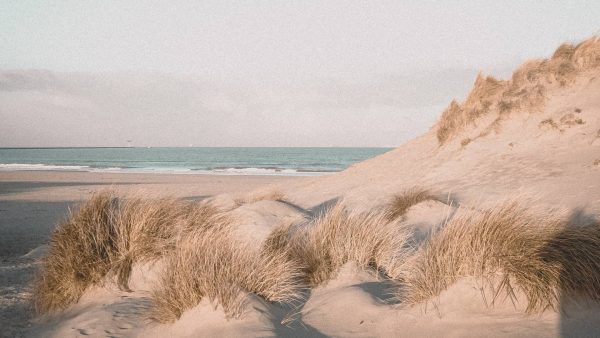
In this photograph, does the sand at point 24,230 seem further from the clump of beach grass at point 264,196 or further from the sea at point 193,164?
the sea at point 193,164

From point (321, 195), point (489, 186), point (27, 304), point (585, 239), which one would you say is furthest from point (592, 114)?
point (27, 304)

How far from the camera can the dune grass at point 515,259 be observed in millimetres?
4117

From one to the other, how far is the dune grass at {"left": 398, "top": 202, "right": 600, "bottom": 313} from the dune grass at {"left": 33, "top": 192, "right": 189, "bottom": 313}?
11.0ft

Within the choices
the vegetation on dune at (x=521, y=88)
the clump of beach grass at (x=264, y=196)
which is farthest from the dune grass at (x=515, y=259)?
the clump of beach grass at (x=264, y=196)

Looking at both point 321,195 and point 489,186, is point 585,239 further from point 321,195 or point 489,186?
point 321,195

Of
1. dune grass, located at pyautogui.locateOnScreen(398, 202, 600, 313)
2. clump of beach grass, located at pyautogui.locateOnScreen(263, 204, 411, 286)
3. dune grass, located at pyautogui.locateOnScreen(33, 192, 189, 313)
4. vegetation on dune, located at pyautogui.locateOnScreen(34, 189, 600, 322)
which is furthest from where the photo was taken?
clump of beach grass, located at pyautogui.locateOnScreen(263, 204, 411, 286)

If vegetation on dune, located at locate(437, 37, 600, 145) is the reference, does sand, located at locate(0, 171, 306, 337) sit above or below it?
below

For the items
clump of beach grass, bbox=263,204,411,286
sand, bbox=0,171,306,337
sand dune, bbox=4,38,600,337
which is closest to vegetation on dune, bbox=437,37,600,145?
sand dune, bbox=4,38,600,337

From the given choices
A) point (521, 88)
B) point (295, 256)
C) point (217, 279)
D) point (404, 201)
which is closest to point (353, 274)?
point (295, 256)

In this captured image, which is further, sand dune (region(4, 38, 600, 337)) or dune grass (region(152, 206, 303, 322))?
dune grass (region(152, 206, 303, 322))

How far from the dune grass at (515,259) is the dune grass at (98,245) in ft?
11.0

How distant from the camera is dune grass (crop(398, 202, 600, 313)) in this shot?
162 inches

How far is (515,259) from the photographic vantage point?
428 centimetres

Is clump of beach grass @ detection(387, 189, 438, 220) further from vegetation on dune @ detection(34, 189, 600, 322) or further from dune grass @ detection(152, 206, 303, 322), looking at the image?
dune grass @ detection(152, 206, 303, 322)
